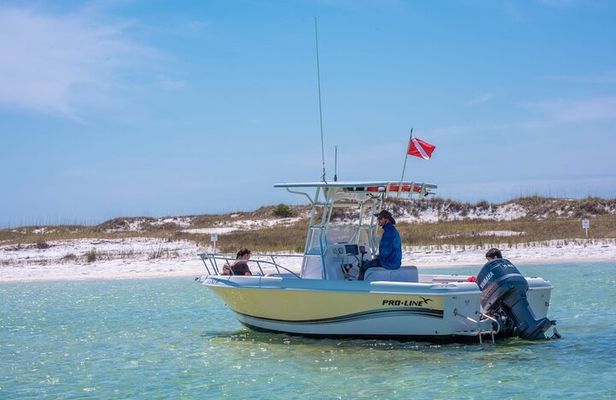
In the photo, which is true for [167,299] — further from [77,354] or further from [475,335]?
[475,335]

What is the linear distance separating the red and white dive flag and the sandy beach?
47.6 ft

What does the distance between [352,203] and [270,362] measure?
3.73 meters

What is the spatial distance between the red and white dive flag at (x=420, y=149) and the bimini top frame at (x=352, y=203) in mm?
557

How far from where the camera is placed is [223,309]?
1967 cm

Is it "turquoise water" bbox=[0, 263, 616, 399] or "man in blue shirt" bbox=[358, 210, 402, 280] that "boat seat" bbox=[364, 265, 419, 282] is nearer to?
"man in blue shirt" bbox=[358, 210, 402, 280]

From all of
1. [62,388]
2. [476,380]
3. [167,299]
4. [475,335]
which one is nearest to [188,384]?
[62,388]

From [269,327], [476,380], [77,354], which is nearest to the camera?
[476,380]

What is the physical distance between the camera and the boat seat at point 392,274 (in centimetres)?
1370

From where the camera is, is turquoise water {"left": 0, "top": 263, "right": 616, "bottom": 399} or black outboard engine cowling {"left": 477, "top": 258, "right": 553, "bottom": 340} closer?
turquoise water {"left": 0, "top": 263, "right": 616, "bottom": 399}

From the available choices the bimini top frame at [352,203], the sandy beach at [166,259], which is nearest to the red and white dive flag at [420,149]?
the bimini top frame at [352,203]

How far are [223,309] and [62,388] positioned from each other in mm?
8556

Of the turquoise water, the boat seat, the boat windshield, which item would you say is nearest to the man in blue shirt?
the boat seat

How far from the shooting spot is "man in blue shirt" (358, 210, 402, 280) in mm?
13898

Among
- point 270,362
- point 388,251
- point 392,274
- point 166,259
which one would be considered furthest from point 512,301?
point 166,259
